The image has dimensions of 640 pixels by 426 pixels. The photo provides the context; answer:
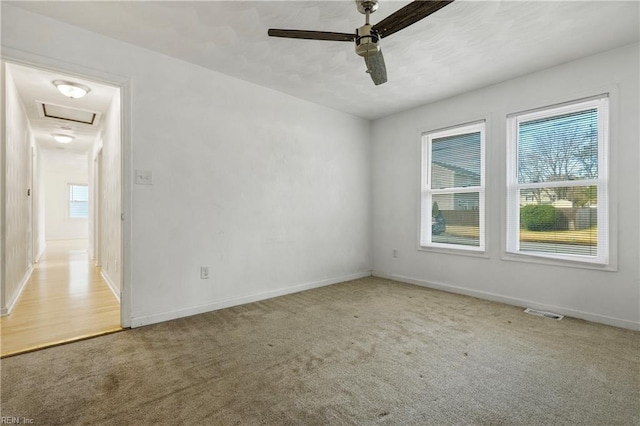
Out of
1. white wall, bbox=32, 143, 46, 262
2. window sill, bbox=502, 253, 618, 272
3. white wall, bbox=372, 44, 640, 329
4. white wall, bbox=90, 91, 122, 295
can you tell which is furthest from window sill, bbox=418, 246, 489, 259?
white wall, bbox=32, 143, 46, 262

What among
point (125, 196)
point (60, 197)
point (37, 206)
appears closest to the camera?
point (125, 196)

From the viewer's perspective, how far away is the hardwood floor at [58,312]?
2.50 meters

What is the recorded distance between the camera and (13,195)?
11.2 ft

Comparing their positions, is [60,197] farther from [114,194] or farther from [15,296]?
[114,194]

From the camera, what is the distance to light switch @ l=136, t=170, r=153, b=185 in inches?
111

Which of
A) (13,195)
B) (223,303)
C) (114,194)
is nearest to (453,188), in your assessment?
(223,303)

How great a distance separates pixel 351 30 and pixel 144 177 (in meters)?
2.29

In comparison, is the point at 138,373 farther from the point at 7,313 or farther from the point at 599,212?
the point at 599,212

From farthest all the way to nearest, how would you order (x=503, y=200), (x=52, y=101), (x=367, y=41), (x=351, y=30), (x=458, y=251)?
1. (x=52, y=101)
2. (x=458, y=251)
3. (x=503, y=200)
4. (x=351, y=30)
5. (x=367, y=41)

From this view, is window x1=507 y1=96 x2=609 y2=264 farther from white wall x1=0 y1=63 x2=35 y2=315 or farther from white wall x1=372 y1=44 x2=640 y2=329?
white wall x1=0 y1=63 x2=35 y2=315

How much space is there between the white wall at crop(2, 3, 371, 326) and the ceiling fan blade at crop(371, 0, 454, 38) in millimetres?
2118

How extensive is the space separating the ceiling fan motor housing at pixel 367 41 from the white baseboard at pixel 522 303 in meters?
3.21

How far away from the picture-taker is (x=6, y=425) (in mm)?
1487

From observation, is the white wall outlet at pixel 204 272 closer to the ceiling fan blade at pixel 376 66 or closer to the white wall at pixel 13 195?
the white wall at pixel 13 195
